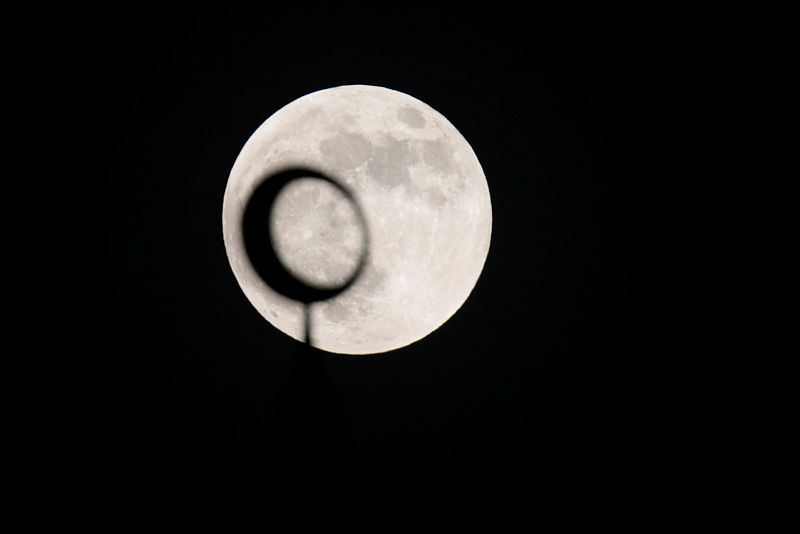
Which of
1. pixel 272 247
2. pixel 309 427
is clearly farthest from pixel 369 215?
pixel 309 427

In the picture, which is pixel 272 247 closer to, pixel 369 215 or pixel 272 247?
pixel 272 247

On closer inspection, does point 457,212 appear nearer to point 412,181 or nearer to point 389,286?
point 412,181

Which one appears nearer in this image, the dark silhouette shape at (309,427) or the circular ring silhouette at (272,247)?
the circular ring silhouette at (272,247)

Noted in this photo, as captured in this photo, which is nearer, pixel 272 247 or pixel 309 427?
pixel 272 247

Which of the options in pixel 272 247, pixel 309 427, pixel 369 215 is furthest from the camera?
pixel 309 427
